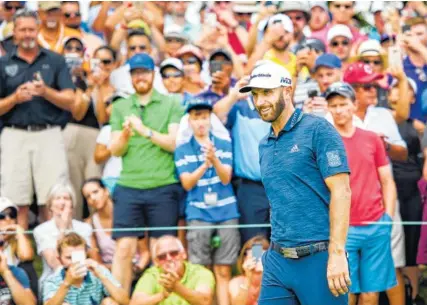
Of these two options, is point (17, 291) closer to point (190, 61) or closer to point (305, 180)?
point (190, 61)

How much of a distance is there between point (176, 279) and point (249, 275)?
0.70 metres

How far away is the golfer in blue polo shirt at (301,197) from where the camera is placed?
6.78 m

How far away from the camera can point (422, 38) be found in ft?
38.8

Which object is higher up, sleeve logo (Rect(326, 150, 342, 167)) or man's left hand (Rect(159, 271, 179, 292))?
sleeve logo (Rect(326, 150, 342, 167))

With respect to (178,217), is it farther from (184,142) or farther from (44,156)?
(44,156)

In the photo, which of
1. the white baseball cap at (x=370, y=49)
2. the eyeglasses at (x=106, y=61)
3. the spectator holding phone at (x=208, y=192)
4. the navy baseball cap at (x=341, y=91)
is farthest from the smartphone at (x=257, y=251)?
the eyeglasses at (x=106, y=61)

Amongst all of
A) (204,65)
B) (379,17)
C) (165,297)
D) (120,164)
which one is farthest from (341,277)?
(379,17)

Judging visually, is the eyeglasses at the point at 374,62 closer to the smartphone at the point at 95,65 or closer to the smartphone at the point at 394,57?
the smartphone at the point at 394,57

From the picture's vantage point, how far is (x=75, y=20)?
1229cm

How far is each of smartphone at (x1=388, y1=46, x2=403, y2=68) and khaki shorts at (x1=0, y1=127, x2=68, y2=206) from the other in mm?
3320

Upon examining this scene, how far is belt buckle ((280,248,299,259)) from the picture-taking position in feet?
22.6

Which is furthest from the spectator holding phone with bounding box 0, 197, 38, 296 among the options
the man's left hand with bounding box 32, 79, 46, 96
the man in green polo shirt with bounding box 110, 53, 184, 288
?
the man's left hand with bounding box 32, 79, 46, 96

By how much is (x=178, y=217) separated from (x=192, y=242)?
1.28 ft

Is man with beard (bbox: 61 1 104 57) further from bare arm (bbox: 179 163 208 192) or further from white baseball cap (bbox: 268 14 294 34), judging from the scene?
bare arm (bbox: 179 163 208 192)
